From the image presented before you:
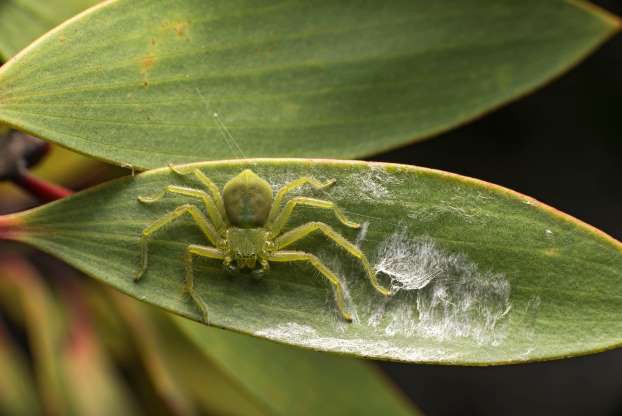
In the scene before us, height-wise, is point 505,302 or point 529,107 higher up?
point 529,107

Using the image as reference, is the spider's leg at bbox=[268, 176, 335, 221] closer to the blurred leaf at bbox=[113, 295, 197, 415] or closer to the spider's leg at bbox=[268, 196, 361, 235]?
the spider's leg at bbox=[268, 196, 361, 235]

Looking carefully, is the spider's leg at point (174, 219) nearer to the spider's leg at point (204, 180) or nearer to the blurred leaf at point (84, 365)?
the spider's leg at point (204, 180)

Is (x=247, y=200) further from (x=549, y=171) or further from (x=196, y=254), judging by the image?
(x=549, y=171)

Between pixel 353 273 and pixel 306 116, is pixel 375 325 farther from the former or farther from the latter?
pixel 306 116

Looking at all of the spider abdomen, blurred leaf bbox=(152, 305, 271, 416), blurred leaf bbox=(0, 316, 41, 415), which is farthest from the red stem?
blurred leaf bbox=(0, 316, 41, 415)

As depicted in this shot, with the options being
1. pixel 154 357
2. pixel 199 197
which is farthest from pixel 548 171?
pixel 199 197

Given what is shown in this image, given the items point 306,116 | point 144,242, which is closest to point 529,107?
point 306,116
